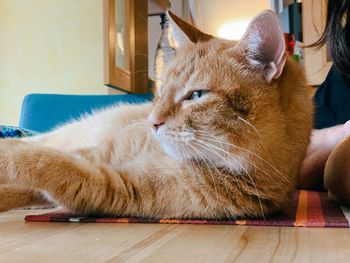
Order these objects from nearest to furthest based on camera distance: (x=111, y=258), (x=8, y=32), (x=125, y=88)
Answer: (x=111, y=258), (x=125, y=88), (x=8, y=32)

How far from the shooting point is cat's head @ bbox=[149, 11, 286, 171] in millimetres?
841

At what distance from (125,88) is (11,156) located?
1673 millimetres

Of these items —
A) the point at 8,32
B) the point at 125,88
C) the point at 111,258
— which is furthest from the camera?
the point at 8,32

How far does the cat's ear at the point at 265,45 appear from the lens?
844 millimetres

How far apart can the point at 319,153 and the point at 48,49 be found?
1921 mm

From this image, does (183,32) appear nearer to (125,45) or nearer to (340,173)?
(340,173)

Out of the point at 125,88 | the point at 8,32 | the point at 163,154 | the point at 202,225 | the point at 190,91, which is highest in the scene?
the point at 8,32

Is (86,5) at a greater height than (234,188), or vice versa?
(86,5)

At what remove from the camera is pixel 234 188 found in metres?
0.88

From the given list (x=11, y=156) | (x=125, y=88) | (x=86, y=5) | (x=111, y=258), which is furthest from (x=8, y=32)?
(x=111, y=258)

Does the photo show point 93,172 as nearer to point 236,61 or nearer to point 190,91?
point 190,91

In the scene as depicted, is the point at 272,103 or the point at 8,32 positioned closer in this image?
the point at 272,103

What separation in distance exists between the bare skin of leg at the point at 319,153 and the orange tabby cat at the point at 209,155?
0.34 m

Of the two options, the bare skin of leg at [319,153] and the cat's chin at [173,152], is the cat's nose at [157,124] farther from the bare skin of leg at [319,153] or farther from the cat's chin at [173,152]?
the bare skin of leg at [319,153]
